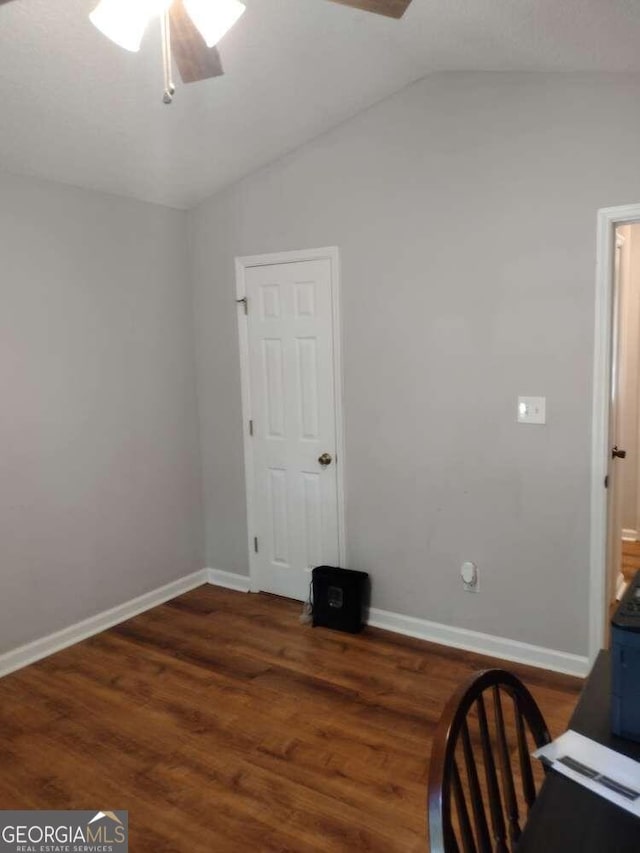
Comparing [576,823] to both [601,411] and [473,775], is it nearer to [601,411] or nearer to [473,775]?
[473,775]

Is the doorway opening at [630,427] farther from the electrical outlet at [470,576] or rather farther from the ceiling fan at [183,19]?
the ceiling fan at [183,19]

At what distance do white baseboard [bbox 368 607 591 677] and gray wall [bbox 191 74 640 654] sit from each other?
0.16ft

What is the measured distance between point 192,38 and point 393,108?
1644 millimetres

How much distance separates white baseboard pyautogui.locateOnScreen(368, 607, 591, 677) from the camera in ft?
9.78

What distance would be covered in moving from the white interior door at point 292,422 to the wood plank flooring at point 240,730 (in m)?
0.44

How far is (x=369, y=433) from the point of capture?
11.3 feet

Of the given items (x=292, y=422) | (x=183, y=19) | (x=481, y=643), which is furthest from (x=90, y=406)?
(x=481, y=643)

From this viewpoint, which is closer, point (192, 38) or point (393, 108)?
point (192, 38)

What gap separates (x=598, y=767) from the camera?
1.18 meters

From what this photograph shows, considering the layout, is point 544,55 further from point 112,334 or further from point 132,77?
point 112,334

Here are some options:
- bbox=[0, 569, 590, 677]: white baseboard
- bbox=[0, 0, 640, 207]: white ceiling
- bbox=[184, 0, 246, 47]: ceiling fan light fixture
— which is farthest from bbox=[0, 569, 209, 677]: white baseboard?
bbox=[184, 0, 246, 47]: ceiling fan light fixture

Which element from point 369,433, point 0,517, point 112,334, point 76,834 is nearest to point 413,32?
point 369,433

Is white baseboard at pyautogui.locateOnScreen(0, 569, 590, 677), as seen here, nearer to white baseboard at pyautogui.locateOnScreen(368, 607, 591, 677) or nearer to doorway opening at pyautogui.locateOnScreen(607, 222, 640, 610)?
white baseboard at pyautogui.locateOnScreen(368, 607, 591, 677)

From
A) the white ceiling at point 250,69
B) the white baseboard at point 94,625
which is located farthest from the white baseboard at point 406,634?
the white ceiling at point 250,69
